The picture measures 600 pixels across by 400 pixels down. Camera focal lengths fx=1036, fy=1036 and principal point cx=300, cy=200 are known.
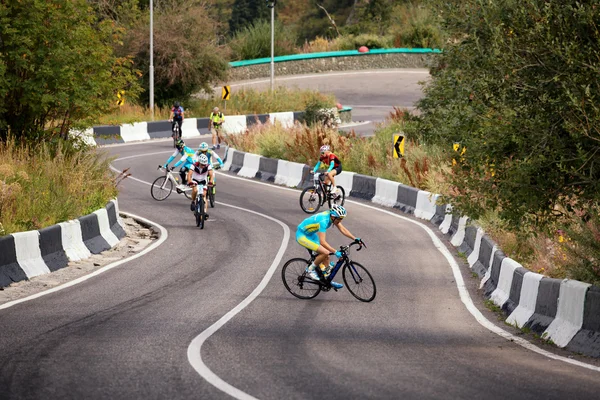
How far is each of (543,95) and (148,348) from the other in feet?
16.3

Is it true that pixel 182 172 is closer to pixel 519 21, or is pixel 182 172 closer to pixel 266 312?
pixel 266 312

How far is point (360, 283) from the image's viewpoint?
14.6 m

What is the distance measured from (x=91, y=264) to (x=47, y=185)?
7.82ft

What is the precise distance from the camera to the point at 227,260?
58.2 feet

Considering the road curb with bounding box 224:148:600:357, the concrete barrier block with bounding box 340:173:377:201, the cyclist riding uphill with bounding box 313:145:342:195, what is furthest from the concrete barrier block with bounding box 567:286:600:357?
the concrete barrier block with bounding box 340:173:377:201

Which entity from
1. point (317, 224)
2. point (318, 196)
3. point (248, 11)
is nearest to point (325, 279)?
point (317, 224)

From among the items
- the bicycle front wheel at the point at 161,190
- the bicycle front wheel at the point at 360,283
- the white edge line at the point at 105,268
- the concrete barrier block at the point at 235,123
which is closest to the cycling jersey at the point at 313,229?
the bicycle front wheel at the point at 360,283

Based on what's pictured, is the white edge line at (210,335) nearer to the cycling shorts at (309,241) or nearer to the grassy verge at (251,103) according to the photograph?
the cycling shorts at (309,241)

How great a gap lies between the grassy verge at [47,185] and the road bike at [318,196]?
498 centimetres

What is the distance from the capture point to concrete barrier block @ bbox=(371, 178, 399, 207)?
2652cm

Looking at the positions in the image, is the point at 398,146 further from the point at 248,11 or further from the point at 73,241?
the point at 248,11

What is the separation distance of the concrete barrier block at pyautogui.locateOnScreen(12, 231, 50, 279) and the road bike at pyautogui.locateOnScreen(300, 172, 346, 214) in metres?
10.2

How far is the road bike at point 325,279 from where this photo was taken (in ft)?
47.8

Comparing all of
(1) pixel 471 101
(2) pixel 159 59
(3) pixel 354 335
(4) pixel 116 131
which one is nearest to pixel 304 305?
(3) pixel 354 335
